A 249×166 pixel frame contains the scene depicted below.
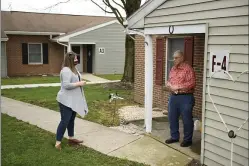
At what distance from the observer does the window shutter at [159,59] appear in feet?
32.3

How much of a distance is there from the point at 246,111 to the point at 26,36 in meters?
20.2

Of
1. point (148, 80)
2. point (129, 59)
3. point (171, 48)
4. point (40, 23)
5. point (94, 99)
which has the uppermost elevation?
point (40, 23)

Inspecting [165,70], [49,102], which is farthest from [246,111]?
[49,102]

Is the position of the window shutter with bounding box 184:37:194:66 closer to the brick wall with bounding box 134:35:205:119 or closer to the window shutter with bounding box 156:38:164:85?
the brick wall with bounding box 134:35:205:119

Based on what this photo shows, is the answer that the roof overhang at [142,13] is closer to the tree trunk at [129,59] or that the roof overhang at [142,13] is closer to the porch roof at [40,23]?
the tree trunk at [129,59]

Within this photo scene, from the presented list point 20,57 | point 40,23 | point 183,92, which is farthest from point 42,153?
point 40,23

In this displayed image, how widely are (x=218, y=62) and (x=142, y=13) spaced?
2.48m

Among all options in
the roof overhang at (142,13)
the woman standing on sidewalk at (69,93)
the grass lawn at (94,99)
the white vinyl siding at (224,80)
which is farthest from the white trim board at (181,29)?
the grass lawn at (94,99)

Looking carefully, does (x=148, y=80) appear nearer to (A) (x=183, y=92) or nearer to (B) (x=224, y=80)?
(A) (x=183, y=92)

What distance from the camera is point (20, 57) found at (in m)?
22.5

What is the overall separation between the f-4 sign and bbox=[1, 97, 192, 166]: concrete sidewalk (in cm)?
159

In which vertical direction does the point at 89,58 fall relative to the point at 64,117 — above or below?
above

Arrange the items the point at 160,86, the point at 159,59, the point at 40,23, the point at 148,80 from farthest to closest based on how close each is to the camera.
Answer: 1. the point at 40,23
2. the point at 160,86
3. the point at 159,59
4. the point at 148,80

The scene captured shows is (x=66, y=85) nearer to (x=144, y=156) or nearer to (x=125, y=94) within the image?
(x=144, y=156)
